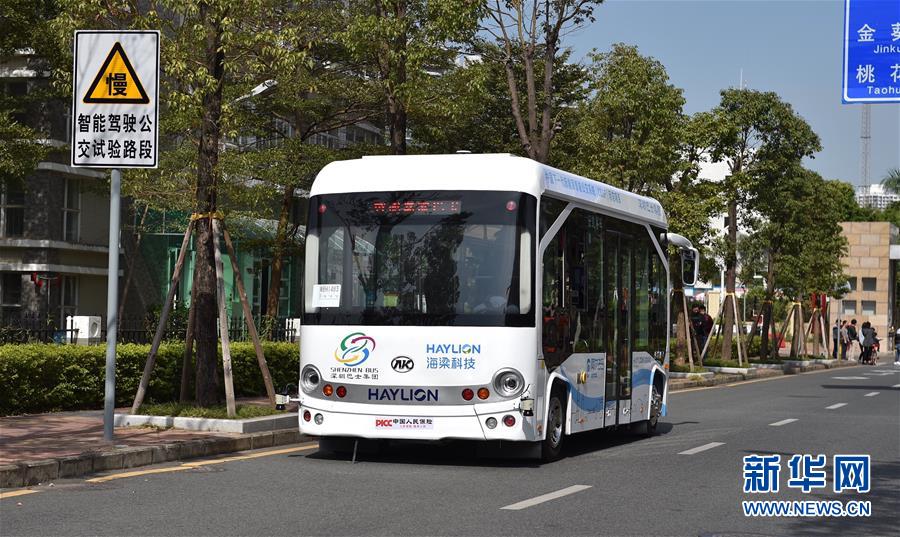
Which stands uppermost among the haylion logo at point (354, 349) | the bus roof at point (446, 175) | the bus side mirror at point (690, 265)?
the bus roof at point (446, 175)

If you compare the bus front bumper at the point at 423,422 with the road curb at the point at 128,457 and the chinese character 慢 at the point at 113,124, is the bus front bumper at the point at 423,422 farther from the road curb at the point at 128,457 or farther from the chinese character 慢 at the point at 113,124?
the chinese character 慢 at the point at 113,124

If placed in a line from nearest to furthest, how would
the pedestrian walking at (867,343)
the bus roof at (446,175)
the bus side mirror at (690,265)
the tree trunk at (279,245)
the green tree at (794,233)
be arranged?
the bus roof at (446,175)
the bus side mirror at (690,265)
the tree trunk at (279,245)
the green tree at (794,233)
the pedestrian walking at (867,343)

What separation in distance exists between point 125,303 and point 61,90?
23613 millimetres

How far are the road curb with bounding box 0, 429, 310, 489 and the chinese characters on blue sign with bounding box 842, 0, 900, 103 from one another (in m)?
8.42

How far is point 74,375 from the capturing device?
1688cm

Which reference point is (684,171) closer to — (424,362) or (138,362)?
(138,362)

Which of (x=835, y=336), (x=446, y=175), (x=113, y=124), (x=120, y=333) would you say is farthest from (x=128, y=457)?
(x=835, y=336)

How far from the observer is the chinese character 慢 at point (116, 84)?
41.7 feet

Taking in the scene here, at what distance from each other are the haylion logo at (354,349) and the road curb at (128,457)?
5.65 ft

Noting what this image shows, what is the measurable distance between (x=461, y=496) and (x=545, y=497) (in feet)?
2.33

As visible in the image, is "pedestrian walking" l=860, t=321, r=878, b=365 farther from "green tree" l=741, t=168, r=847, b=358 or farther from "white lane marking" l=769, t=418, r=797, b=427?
"white lane marking" l=769, t=418, r=797, b=427

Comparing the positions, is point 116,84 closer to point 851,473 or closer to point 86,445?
point 86,445

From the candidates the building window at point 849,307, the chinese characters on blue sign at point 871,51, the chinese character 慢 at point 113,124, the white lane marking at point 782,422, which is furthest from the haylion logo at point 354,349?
the building window at point 849,307

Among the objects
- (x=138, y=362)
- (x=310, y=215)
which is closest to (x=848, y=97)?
(x=310, y=215)
